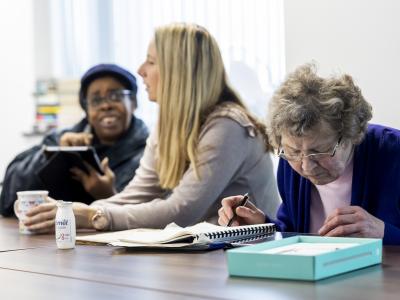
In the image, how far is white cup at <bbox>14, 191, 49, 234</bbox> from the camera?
2.41 m

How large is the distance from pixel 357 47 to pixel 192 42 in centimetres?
60

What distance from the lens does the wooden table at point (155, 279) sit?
52.1 inches

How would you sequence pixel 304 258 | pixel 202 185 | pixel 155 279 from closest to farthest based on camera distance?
1. pixel 304 258
2. pixel 155 279
3. pixel 202 185

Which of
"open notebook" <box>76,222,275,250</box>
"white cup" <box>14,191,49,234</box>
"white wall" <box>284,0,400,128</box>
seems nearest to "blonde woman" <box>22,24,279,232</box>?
"white cup" <box>14,191,49,234</box>

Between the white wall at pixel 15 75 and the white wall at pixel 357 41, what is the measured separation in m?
2.49

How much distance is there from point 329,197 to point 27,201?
0.93 meters

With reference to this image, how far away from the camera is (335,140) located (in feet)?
6.49

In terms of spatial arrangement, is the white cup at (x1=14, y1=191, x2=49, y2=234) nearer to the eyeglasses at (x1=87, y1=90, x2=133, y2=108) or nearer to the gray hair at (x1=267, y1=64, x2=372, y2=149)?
the gray hair at (x1=267, y1=64, x2=372, y2=149)

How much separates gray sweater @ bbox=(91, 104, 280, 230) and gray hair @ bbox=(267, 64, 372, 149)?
1.95 ft

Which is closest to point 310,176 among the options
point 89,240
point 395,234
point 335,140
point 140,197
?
Answer: point 335,140

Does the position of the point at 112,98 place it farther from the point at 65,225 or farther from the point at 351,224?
the point at 351,224

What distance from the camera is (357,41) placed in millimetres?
2803

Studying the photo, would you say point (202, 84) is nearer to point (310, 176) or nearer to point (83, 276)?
point (310, 176)

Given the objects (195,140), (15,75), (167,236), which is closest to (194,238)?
(167,236)
